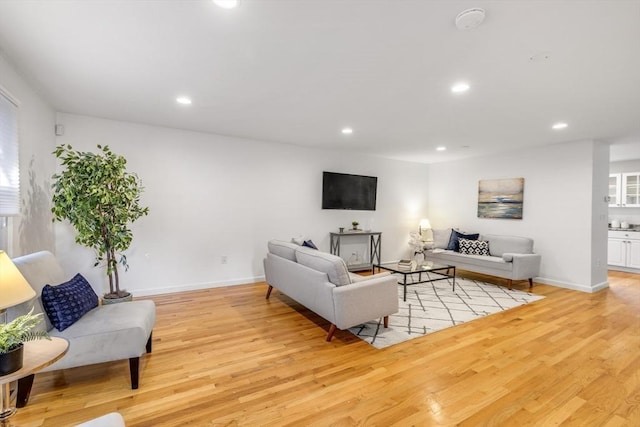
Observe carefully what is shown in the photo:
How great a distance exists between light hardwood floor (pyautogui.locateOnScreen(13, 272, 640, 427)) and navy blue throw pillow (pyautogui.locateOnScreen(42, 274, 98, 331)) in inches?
19.6

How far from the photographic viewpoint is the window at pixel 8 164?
7.72 ft

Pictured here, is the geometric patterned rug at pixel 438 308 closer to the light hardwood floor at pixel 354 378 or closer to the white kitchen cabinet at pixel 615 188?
the light hardwood floor at pixel 354 378

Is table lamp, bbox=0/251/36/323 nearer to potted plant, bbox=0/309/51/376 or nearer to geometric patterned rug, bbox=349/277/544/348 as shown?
potted plant, bbox=0/309/51/376

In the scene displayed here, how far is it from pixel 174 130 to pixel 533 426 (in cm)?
511

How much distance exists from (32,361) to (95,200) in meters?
2.11

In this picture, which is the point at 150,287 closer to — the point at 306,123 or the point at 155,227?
the point at 155,227

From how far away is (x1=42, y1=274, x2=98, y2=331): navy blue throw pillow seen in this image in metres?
2.10

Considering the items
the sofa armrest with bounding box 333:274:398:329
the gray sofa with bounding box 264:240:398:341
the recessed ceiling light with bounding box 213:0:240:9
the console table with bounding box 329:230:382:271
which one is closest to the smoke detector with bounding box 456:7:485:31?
the recessed ceiling light with bounding box 213:0:240:9

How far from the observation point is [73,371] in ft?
7.88

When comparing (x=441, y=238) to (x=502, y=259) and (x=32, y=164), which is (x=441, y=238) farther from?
(x=32, y=164)

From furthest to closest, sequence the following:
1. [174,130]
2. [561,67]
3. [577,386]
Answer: [174,130]
[561,67]
[577,386]

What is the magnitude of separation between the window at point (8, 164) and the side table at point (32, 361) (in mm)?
1435

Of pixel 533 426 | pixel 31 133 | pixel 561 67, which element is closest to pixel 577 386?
pixel 533 426

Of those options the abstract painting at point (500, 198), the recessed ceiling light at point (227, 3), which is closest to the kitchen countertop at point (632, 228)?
the abstract painting at point (500, 198)
